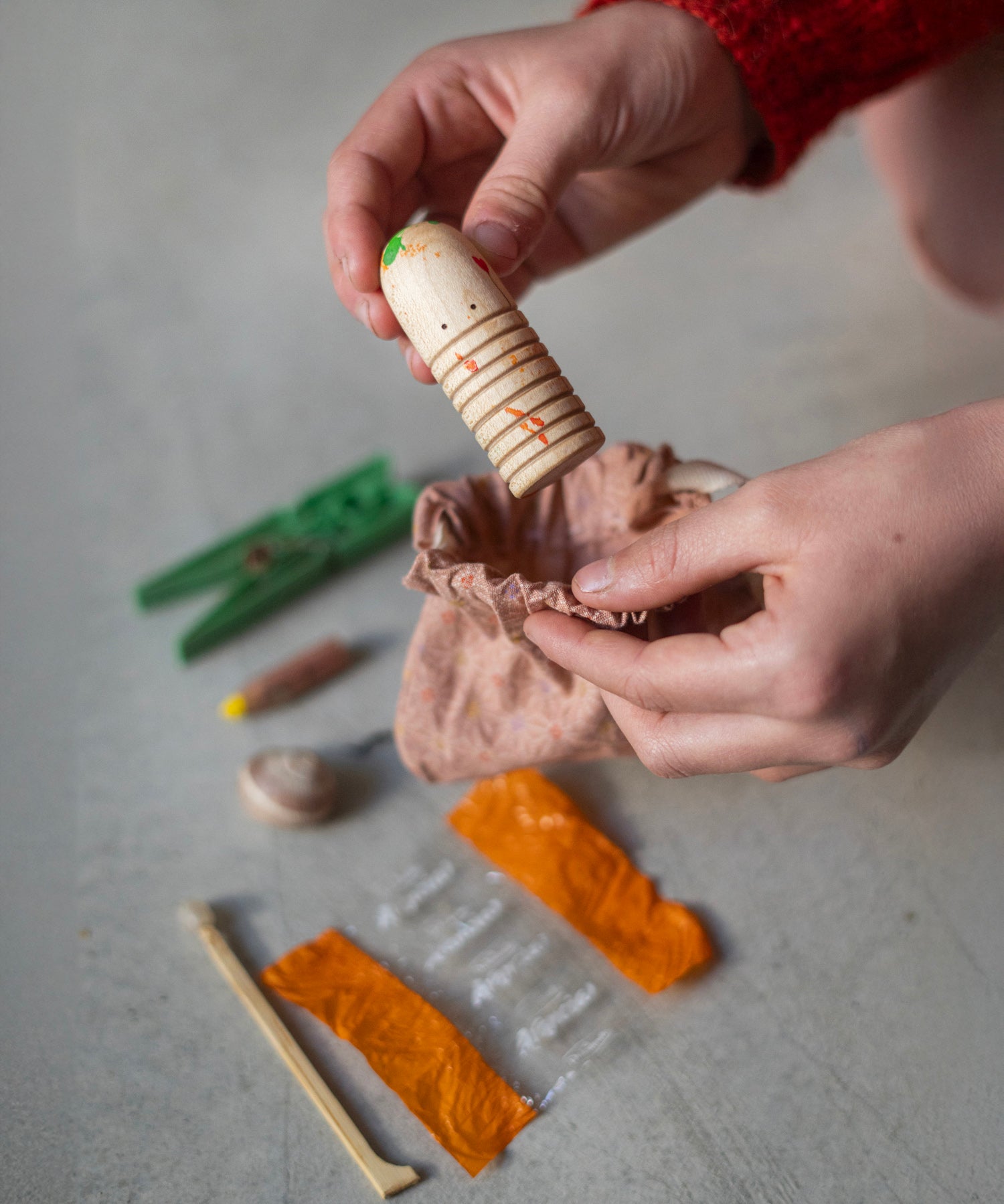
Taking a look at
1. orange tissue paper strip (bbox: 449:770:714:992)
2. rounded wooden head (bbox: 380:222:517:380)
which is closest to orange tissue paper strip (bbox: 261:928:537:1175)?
orange tissue paper strip (bbox: 449:770:714:992)

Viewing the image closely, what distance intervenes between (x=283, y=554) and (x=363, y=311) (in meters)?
0.43

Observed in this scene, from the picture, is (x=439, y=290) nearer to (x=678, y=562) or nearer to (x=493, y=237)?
(x=493, y=237)

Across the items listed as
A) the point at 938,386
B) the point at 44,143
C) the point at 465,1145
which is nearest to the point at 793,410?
the point at 938,386

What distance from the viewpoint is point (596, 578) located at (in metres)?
0.77

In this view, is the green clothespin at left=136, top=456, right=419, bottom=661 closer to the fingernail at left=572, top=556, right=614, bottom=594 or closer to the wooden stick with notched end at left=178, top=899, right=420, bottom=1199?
the wooden stick with notched end at left=178, top=899, right=420, bottom=1199

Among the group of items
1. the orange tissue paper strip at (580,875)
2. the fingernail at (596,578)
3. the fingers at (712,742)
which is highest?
the fingernail at (596,578)

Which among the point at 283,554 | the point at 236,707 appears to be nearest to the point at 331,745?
the point at 236,707

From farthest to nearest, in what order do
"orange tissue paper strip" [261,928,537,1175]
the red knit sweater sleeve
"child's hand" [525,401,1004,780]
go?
the red knit sweater sleeve < "orange tissue paper strip" [261,928,537,1175] < "child's hand" [525,401,1004,780]

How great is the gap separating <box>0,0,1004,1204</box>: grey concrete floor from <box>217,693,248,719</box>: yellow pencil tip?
24mm

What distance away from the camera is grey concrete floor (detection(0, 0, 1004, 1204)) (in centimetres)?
81

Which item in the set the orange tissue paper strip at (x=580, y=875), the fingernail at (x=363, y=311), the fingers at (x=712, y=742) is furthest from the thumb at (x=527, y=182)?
the orange tissue paper strip at (x=580, y=875)

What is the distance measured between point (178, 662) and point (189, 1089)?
1.68 ft

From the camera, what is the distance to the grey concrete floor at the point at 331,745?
31.9 inches

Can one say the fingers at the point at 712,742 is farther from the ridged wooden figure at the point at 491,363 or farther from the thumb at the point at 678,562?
the ridged wooden figure at the point at 491,363
